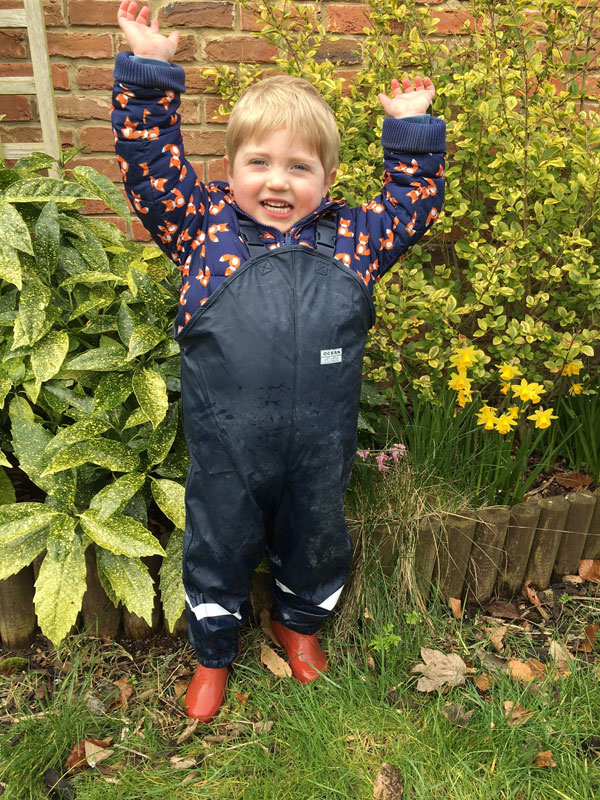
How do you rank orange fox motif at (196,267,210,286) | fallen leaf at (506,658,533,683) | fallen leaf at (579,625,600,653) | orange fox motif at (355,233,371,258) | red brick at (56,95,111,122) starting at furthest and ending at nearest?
red brick at (56,95,111,122) → fallen leaf at (579,625,600,653) → fallen leaf at (506,658,533,683) → orange fox motif at (355,233,371,258) → orange fox motif at (196,267,210,286)

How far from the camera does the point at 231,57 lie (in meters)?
2.79

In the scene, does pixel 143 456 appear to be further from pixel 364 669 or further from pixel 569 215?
pixel 569 215

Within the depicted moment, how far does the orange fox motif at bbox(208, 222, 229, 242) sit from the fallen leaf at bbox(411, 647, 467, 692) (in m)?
1.33

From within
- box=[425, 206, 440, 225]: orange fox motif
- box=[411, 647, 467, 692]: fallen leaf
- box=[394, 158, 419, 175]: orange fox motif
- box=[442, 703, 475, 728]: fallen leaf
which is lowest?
box=[411, 647, 467, 692]: fallen leaf

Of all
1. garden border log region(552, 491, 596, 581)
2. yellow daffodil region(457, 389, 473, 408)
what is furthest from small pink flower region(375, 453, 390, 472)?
garden border log region(552, 491, 596, 581)

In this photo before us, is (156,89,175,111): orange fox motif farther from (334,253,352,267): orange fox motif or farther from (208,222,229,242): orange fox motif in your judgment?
(334,253,352,267): orange fox motif

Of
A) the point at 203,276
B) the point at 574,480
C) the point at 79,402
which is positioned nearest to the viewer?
the point at 203,276

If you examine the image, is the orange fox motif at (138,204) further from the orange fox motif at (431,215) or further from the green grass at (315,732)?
the green grass at (315,732)

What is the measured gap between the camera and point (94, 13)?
106 inches

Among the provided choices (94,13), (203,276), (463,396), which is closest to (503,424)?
(463,396)

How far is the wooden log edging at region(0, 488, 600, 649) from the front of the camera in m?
2.03

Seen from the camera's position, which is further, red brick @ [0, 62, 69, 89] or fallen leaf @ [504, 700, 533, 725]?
red brick @ [0, 62, 69, 89]

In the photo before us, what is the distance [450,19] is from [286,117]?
1.72 m

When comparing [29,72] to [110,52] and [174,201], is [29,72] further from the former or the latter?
[174,201]
